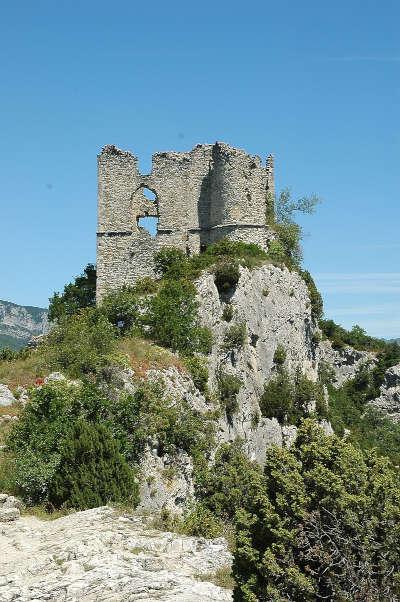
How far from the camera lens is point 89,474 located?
1916 cm

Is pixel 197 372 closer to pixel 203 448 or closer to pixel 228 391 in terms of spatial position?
pixel 228 391

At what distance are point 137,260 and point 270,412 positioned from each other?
1083 cm

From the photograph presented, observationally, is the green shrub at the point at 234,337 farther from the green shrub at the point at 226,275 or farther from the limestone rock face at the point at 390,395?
the limestone rock face at the point at 390,395

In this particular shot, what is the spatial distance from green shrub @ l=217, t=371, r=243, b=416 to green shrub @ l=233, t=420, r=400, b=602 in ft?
72.1

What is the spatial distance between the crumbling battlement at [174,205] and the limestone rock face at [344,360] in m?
32.5

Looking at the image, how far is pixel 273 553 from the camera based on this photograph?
12.5 meters

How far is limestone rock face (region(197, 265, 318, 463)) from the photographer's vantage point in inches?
1458

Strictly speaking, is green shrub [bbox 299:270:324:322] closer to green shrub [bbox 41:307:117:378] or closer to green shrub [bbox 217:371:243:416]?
green shrub [bbox 217:371:243:416]

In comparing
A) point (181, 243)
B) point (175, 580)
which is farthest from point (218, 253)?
point (175, 580)

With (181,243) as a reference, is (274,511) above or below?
below

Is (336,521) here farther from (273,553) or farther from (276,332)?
(276,332)

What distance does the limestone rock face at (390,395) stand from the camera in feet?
232

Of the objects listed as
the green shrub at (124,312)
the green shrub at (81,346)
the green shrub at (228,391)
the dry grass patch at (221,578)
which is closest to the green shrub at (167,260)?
the green shrub at (124,312)

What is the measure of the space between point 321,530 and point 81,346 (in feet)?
61.7
